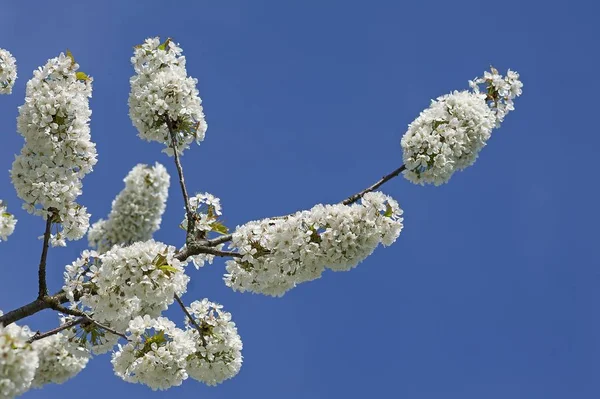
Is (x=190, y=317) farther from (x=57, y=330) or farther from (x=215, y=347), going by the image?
(x=57, y=330)

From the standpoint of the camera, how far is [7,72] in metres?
13.1

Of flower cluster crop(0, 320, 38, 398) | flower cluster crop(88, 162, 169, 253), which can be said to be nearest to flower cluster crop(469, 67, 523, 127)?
flower cluster crop(0, 320, 38, 398)

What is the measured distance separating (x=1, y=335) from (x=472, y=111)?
7.09 metres

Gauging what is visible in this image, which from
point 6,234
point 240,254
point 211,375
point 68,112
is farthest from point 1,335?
point 6,234

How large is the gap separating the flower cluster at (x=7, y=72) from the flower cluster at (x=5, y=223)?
2320 mm

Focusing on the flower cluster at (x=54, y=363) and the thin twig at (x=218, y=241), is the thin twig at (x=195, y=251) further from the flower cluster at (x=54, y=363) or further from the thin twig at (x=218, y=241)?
the flower cluster at (x=54, y=363)

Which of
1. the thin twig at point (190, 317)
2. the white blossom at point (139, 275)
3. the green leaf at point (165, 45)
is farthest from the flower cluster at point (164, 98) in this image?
the white blossom at point (139, 275)

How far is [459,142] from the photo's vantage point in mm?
10203

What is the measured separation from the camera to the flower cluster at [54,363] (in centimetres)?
1372

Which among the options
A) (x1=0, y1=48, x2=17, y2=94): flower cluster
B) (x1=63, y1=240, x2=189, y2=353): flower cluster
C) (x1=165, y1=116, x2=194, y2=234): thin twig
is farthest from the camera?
(x1=0, y1=48, x2=17, y2=94): flower cluster

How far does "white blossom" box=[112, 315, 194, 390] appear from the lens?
1043cm

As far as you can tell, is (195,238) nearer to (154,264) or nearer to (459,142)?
(154,264)

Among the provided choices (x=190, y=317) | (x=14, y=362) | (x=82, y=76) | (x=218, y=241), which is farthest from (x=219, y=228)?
(x=14, y=362)

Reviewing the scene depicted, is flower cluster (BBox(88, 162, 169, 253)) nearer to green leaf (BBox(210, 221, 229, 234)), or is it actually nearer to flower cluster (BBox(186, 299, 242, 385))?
flower cluster (BBox(186, 299, 242, 385))
